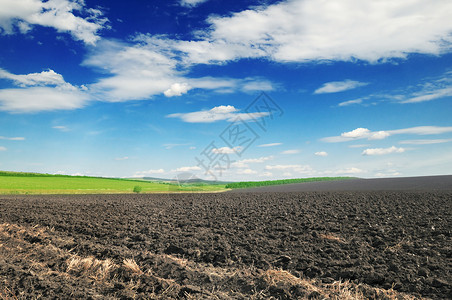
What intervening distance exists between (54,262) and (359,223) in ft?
29.3

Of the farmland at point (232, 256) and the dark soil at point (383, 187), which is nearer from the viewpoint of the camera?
the farmland at point (232, 256)

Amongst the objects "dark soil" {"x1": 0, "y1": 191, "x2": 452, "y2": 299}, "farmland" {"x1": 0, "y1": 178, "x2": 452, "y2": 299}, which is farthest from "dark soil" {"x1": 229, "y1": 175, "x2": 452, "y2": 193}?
"farmland" {"x1": 0, "y1": 178, "x2": 452, "y2": 299}

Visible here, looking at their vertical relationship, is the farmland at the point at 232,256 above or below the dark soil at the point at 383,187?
below

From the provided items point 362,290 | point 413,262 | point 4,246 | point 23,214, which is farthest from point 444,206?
point 23,214

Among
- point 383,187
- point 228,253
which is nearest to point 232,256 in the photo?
point 228,253

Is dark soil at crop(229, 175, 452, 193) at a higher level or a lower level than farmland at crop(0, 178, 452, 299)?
higher

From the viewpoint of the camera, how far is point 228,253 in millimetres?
7734

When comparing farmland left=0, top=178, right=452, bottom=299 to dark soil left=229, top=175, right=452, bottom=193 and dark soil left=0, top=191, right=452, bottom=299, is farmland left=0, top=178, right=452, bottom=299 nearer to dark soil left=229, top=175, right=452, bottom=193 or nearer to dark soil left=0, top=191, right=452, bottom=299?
dark soil left=0, top=191, right=452, bottom=299

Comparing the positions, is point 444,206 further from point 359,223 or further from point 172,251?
point 172,251

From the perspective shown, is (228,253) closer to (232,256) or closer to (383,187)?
(232,256)

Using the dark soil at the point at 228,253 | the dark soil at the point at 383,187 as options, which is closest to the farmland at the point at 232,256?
the dark soil at the point at 228,253

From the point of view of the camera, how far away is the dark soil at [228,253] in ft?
18.7

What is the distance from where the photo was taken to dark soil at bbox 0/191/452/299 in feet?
18.7

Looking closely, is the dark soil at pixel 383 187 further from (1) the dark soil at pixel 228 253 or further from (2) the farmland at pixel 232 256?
(2) the farmland at pixel 232 256
